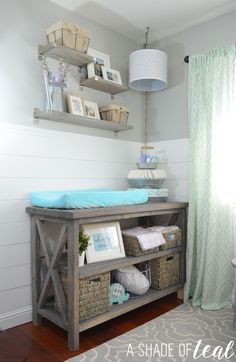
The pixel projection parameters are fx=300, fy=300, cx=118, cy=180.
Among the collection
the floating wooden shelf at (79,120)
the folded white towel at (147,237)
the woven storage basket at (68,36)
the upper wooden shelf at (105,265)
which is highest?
the woven storage basket at (68,36)

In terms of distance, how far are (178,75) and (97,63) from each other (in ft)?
2.60

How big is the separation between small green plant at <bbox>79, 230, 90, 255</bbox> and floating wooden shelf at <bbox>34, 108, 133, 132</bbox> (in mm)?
863

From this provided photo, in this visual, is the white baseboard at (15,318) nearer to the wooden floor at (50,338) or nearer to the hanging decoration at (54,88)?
the wooden floor at (50,338)

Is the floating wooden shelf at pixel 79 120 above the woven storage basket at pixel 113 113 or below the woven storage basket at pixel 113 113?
below

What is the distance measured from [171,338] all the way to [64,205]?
3.52 feet

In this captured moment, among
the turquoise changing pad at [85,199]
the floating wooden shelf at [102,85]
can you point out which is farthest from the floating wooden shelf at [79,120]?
the turquoise changing pad at [85,199]

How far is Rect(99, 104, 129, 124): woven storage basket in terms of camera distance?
2523mm

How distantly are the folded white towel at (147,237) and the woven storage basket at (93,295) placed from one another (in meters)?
0.36

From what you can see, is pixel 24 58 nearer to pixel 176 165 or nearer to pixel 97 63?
pixel 97 63

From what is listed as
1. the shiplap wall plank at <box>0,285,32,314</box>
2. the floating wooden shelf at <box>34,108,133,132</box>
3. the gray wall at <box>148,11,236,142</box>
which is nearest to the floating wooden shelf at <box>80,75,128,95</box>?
the floating wooden shelf at <box>34,108,133,132</box>

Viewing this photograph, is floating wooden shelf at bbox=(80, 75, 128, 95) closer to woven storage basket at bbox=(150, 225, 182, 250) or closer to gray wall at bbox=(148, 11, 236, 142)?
gray wall at bbox=(148, 11, 236, 142)

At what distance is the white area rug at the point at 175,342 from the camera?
169cm

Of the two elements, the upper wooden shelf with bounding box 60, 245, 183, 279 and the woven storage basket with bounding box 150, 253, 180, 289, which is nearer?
the upper wooden shelf with bounding box 60, 245, 183, 279

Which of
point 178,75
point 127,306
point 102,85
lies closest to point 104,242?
point 127,306
